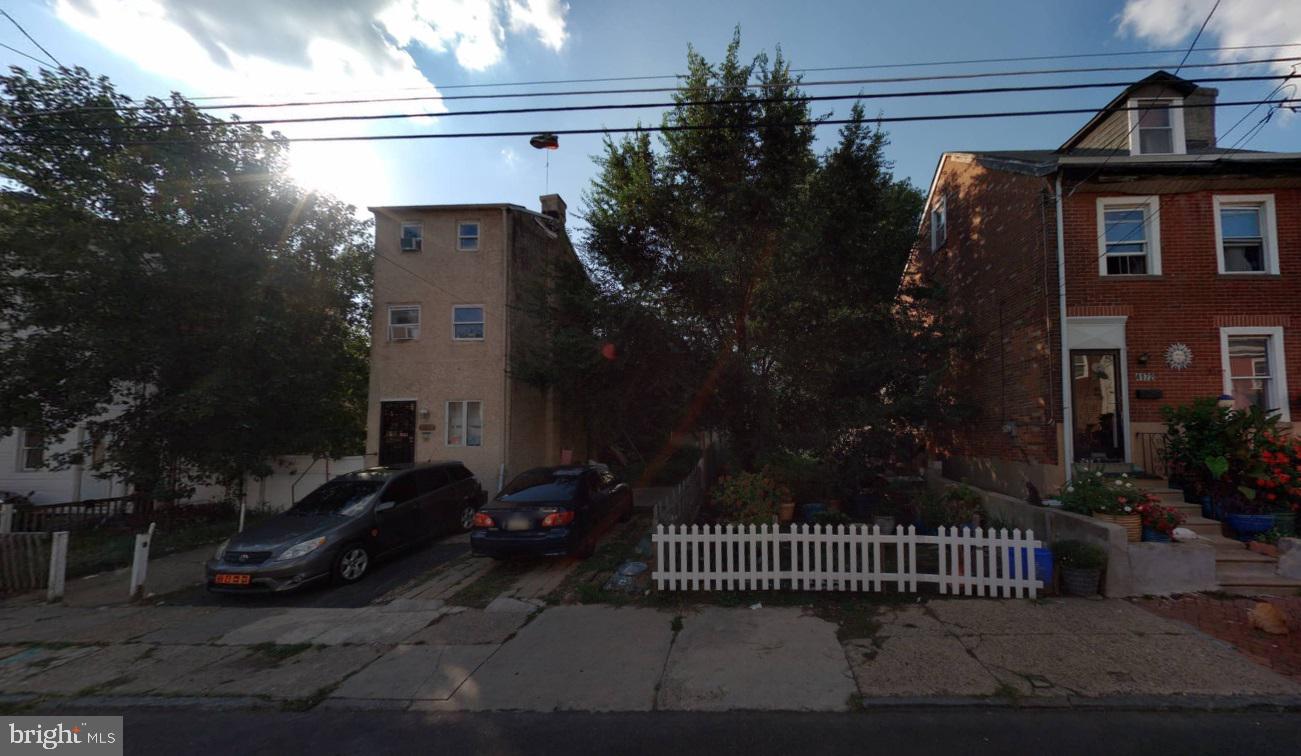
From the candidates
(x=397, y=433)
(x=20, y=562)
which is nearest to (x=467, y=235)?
(x=397, y=433)

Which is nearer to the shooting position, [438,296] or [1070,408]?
[1070,408]

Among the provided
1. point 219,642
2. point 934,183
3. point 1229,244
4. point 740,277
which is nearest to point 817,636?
point 219,642

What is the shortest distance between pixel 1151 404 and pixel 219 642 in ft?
45.9

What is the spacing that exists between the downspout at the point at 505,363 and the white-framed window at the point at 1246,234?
14.7 metres

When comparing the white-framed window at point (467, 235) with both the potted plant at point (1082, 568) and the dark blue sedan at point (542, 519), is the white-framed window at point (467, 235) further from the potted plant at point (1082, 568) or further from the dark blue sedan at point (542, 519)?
the potted plant at point (1082, 568)

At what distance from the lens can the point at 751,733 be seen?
3791 millimetres

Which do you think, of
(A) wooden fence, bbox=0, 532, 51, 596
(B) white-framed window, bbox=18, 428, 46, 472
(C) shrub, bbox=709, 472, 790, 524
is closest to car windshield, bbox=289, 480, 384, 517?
(A) wooden fence, bbox=0, 532, 51, 596

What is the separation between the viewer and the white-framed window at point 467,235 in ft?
48.4

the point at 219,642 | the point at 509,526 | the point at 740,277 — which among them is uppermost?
the point at 740,277

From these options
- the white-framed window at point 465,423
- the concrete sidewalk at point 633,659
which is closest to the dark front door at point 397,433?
the white-framed window at point 465,423

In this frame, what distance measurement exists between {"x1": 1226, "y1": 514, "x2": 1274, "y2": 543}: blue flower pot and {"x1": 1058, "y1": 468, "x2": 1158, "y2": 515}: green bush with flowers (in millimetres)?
1306

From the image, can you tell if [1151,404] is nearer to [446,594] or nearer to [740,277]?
[740,277]

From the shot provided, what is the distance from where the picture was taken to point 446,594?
7.27 m

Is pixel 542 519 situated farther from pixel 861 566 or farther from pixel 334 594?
pixel 861 566
